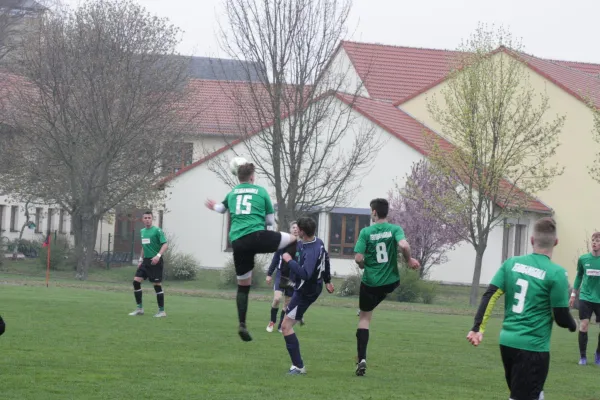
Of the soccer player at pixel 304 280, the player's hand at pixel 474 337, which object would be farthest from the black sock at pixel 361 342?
the player's hand at pixel 474 337

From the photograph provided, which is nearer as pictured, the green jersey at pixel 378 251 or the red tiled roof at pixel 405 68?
the green jersey at pixel 378 251

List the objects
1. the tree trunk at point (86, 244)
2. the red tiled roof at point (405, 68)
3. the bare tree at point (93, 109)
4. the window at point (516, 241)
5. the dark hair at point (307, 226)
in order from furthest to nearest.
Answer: the red tiled roof at point (405, 68)
the window at point (516, 241)
the bare tree at point (93, 109)
the tree trunk at point (86, 244)
the dark hair at point (307, 226)

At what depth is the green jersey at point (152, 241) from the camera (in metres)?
21.2

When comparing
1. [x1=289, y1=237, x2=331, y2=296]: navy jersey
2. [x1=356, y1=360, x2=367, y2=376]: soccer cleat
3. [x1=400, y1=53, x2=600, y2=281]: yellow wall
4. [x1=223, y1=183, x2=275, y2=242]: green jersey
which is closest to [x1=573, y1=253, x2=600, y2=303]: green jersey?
[x1=289, y1=237, x2=331, y2=296]: navy jersey

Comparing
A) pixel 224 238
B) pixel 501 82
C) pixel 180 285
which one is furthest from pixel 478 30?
pixel 224 238

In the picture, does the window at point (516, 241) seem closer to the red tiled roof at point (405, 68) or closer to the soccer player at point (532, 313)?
the red tiled roof at point (405, 68)

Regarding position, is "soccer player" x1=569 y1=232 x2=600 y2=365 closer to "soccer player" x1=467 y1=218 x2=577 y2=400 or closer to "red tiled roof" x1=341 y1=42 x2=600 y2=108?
"soccer player" x1=467 y1=218 x2=577 y2=400

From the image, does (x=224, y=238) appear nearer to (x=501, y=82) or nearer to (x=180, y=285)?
(x=180, y=285)

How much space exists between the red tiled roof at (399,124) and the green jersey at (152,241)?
26.0 meters

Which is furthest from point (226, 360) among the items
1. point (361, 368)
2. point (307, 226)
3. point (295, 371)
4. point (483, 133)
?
point (483, 133)

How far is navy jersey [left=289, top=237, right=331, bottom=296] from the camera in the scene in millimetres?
13812

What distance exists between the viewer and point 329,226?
51.0m

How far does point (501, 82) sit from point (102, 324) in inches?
831

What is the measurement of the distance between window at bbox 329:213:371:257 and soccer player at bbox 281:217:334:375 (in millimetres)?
35183
